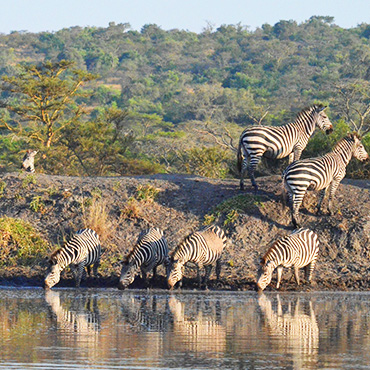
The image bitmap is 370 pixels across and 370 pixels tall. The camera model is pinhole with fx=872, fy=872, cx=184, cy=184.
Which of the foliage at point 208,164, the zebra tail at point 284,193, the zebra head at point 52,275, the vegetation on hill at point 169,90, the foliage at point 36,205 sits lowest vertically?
the zebra head at point 52,275

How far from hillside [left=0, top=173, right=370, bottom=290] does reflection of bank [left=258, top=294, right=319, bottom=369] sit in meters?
2.65

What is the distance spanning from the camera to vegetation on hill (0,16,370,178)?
33.0 metres

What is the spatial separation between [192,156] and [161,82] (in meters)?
58.5

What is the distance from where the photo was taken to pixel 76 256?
16859 millimetres

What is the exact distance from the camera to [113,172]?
32.7 m

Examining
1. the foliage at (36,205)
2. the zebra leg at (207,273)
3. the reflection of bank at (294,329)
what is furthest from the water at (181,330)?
the foliage at (36,205)

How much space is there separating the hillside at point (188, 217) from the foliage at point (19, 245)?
157mm

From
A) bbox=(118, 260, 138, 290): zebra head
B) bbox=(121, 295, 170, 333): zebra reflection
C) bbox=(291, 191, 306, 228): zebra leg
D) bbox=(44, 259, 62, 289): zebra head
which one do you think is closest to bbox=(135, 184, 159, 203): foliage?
bbox=(291, 191, 306, 228): zebra leg

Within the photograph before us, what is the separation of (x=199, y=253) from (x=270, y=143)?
452 cm

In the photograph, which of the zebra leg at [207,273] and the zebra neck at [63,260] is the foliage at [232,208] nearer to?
the zebra leg at [207,273]

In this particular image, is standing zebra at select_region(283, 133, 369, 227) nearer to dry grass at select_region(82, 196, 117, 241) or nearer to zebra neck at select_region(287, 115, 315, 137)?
zebra neck at select_region(287, 115, 315, 137)

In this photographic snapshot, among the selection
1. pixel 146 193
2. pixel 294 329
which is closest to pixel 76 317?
pixel 294 329

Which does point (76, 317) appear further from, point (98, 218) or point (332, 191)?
point (332, 191)

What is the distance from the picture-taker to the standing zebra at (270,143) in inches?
787
